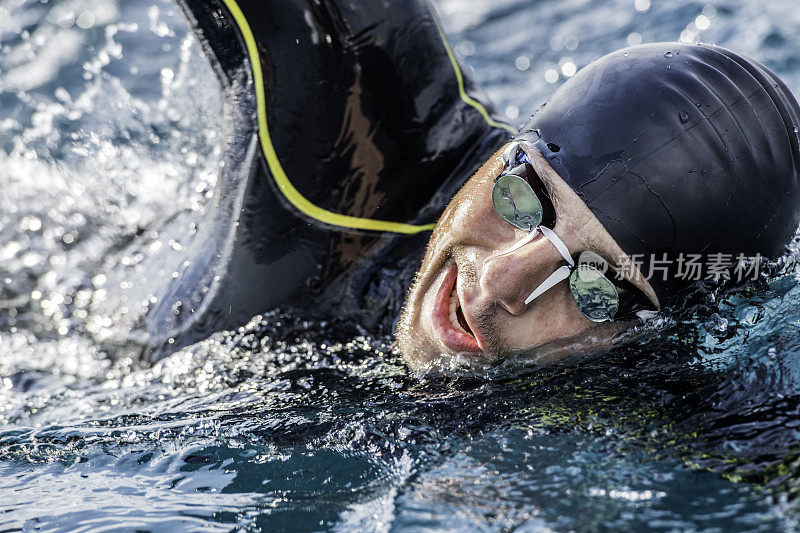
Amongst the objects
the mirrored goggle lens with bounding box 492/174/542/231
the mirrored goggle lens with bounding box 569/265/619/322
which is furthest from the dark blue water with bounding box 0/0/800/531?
the mirrored goggle lens with bounding box 492/174/542/231

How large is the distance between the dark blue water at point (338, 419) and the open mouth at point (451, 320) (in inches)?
4.9

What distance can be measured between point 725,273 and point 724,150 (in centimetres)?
48

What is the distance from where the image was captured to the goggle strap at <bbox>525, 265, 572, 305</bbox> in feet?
9.30

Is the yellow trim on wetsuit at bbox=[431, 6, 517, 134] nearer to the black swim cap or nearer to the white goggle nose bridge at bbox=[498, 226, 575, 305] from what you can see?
the black swim cap

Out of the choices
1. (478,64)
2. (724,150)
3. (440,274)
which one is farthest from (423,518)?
(478,64)

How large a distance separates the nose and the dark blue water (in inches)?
13.3

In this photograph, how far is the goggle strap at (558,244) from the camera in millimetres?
2809

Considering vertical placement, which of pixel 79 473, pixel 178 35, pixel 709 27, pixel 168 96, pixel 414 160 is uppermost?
pixel 178 35

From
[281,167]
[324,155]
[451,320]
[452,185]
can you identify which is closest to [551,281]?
[451,320]

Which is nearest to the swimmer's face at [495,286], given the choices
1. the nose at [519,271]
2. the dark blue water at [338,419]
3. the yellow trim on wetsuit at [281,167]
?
the nose at [519,271]

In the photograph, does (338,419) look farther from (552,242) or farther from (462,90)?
(462,90)

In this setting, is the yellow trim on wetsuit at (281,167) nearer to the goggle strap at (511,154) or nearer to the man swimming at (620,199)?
the man swimming at (620,199)

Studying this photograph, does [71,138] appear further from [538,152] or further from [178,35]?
[538,152]

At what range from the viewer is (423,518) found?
2436 mm
